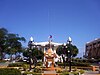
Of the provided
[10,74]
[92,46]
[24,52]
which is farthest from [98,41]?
[10,74]

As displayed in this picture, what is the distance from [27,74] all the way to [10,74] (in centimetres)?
1158

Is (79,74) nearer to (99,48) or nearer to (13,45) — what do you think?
(13,45)

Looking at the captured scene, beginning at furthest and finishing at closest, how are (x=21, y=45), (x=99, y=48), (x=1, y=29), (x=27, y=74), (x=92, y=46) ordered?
(x=92, y=46) → (x=99, y=48) → (x=21, y=45) → (x=1, y=29) → (x=27, y=74)

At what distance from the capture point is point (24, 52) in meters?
91.8

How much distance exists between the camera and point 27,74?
100ft

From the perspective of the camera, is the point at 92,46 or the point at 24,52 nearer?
the point at 24,52

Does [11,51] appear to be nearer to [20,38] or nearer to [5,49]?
[5,49]

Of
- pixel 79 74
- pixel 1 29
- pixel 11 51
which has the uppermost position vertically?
pixel 1 29

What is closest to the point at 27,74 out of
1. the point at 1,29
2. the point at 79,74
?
the point at 79,74

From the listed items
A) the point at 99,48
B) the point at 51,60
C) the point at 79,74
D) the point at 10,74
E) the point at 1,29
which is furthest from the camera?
the point at 99,48

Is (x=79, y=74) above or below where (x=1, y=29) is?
below

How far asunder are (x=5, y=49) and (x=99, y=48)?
4774 cm

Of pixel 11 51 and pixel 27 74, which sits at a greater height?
pixel 11 51

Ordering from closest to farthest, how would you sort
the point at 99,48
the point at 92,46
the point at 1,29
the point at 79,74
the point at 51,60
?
the point at 79,74, the point at 51,60, the point at 1,29, the point at 99,48, the point at 92,46
